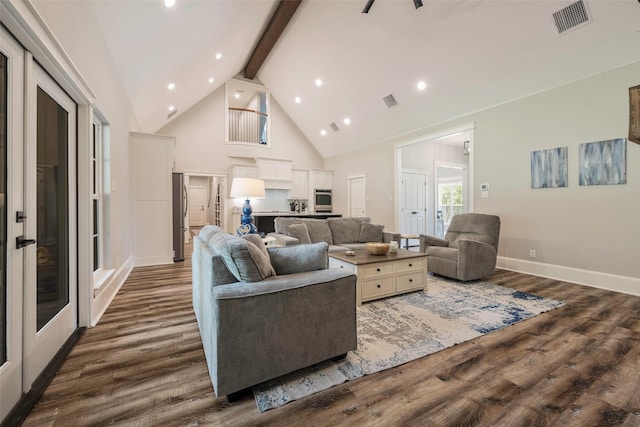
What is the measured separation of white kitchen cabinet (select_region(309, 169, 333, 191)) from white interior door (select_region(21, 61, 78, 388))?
684cm

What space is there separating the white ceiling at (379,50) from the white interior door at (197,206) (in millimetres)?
4737

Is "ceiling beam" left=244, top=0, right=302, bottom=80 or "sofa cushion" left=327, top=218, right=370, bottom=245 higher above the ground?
"ceiling beam" left=244, top=0, right=302, bottom=80

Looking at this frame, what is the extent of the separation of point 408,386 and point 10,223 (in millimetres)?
2230

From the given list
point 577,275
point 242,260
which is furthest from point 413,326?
point 577,275

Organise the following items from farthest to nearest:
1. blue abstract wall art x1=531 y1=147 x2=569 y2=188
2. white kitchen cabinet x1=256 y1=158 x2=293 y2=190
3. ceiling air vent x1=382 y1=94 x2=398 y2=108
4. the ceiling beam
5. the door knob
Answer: white kitchen cabinet x1=256 y1=158 x2=293 y2=190 → ceiling air vent x1=382 y1=94 x2=398 y2=108 → the ceiling beam → blue abstract wall art x1=531 y1=147 x2=569 y2=188 → the door knob

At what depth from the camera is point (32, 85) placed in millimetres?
1476

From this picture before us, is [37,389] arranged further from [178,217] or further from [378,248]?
[178,217]

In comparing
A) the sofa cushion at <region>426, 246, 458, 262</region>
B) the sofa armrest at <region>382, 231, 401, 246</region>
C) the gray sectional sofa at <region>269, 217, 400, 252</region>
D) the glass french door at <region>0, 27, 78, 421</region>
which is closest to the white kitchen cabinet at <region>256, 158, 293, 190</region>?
the gray sectional sofa at <region>269, 217, 400, 252</region>

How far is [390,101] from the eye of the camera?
18.7 ft

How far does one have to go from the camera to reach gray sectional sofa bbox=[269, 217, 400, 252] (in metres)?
4.14

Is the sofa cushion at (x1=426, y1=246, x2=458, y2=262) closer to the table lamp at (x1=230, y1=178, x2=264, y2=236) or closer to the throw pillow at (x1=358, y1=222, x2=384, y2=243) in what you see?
the throw pillow at (x1=358, y1=222, x2=384, y2=243)

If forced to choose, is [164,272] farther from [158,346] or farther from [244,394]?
[244,394]

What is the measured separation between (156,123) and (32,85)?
5422 millimetres

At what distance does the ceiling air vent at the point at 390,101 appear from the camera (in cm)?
561
